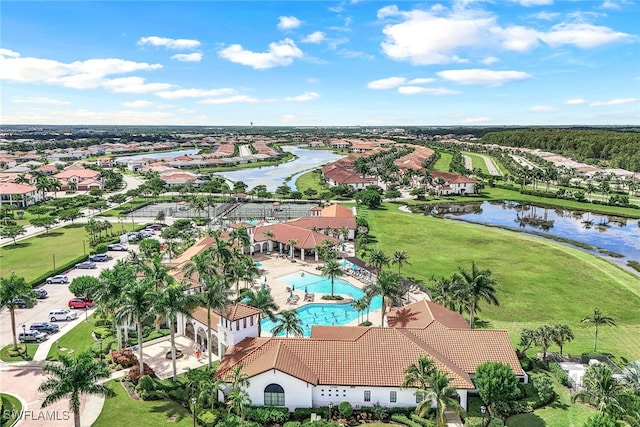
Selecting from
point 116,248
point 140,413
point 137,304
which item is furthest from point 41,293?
point 140,413

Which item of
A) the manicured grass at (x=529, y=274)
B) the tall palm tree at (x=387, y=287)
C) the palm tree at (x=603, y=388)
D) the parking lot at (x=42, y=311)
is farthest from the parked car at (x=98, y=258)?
the palm tree at (x=603, y=388)

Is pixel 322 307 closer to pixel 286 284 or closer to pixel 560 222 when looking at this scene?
pixel 286 284

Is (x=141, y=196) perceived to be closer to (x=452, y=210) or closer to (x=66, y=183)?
(x=66, y=183)

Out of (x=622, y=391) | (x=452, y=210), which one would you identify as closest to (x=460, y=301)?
(x=622, y=391)

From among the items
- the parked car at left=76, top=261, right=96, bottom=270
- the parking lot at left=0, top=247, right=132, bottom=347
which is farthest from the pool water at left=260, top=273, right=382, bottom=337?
the parked car at left=76, top=261, right=96, bottom=270

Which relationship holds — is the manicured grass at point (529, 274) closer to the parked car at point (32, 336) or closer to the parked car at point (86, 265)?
the parked car at point (32, 336)

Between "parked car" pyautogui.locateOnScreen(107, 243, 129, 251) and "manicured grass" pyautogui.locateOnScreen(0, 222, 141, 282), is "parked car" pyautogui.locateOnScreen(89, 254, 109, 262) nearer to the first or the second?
"manicured grass" pyautogui.locateOnScreen(0, 222, 141, 282)

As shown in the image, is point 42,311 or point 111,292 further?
point 42,311
